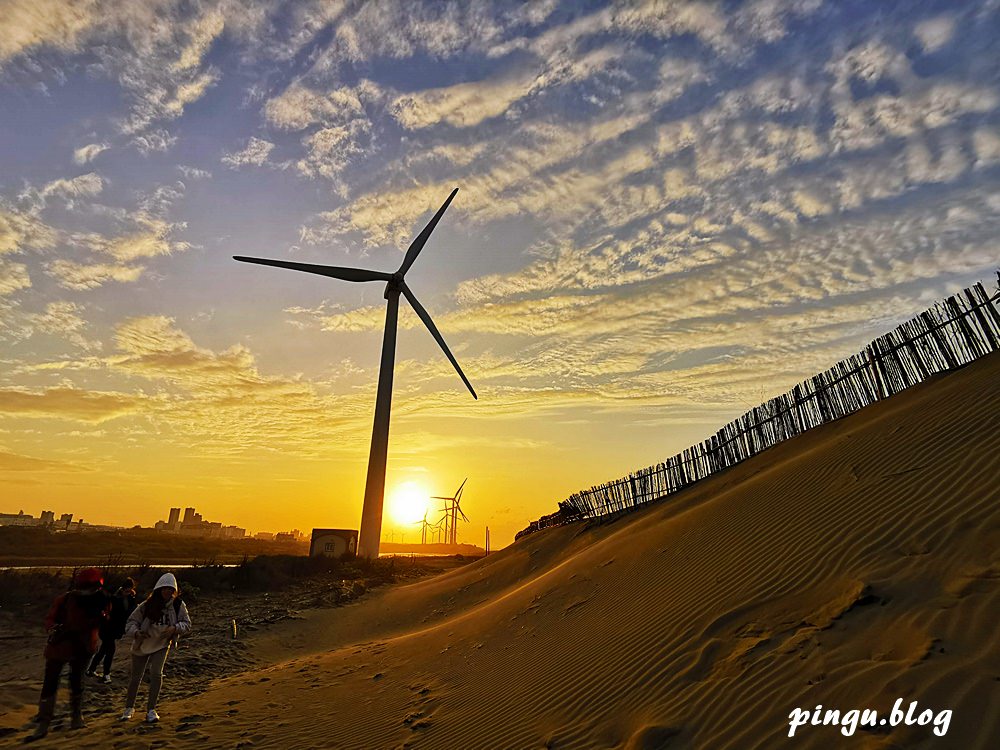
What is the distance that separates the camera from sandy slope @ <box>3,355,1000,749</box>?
443 centimetres

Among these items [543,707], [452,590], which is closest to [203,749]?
[543,707]

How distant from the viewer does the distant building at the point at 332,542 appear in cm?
4162

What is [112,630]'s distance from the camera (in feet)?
35.7

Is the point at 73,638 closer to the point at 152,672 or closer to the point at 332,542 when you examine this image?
the point at 152,672

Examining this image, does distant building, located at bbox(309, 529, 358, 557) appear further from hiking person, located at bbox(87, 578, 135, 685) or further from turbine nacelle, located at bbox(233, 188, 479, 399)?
hiking person, located at bbox(87, 578, 135, 685)

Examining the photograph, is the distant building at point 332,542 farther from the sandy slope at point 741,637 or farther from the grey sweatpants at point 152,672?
the grey sweatpants at point 152,672

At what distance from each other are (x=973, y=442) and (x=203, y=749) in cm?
1136

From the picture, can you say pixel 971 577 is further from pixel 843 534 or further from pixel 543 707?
pixel 543 707

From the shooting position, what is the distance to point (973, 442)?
25.1 feet

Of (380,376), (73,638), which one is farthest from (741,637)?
(380,376)

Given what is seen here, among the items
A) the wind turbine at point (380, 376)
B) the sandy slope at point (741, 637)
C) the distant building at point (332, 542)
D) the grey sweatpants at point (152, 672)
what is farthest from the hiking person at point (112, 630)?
the distant building at point (332, 542)

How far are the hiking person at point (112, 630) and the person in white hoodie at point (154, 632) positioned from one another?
2.68m

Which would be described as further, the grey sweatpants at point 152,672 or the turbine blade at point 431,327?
the turbine blade at point 431,327

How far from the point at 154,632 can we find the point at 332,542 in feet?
118
